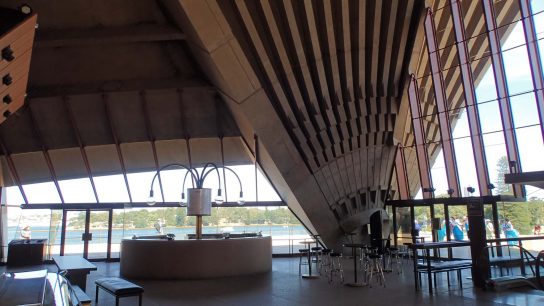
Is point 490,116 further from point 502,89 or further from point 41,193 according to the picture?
point 41,193

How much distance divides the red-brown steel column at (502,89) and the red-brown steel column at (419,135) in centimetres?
333

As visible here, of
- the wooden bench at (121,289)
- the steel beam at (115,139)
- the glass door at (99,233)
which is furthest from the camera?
the glass door at (99,233)

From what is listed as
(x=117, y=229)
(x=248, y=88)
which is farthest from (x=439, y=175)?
(x=117, y=229)

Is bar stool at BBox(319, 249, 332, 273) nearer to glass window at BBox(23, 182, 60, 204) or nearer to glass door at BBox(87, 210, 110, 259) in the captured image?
glass door at BBox(87, 210, 110, 259)

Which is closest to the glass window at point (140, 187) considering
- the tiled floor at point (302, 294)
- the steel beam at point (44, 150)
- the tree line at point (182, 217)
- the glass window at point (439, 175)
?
the tree line at point (182, 217)

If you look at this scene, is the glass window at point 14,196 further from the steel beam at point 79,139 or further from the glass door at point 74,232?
the steel beam at point 79,139

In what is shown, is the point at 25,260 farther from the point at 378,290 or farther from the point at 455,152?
the point at 455,152

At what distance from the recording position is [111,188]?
16.8m

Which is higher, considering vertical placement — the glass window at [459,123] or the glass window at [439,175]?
the glass window at [459,123]

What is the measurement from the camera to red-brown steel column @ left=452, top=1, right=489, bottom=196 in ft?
47.4

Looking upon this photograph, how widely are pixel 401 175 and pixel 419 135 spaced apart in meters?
1.95

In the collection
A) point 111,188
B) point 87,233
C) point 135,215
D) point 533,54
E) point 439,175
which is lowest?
point 87,233

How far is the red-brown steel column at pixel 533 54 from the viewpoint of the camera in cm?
1256

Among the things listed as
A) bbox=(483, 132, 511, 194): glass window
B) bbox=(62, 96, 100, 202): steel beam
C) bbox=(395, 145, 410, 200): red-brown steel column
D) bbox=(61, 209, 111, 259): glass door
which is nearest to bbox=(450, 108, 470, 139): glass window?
bbox=(483, 132, 511, 194): glass window
